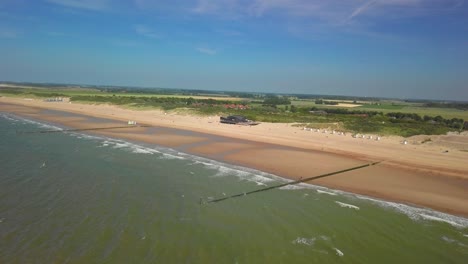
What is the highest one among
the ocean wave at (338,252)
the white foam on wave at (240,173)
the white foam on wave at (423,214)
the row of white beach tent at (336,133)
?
the row of white beach tent at (336,133)

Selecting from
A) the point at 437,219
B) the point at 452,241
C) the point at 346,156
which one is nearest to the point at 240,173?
the point at 437,219

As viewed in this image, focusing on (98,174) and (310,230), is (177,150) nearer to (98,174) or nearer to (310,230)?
(98,174)

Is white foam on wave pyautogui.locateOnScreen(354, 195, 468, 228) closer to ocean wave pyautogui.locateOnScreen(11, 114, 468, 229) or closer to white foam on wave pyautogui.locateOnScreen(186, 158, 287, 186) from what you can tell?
ocean wave pyautogui.locateOnScreen(11, 114, 468, 229)

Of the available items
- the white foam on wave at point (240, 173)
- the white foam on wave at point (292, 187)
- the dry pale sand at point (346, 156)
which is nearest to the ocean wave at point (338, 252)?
the white foam on wave at point (292, 187)

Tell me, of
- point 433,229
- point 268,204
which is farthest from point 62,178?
point 433,229

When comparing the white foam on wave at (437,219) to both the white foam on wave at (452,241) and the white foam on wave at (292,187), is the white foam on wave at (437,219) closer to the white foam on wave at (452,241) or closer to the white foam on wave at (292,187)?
the white foam on wave at (452,241)

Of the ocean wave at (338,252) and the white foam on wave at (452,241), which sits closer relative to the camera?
the ocean wave at (338,252)
